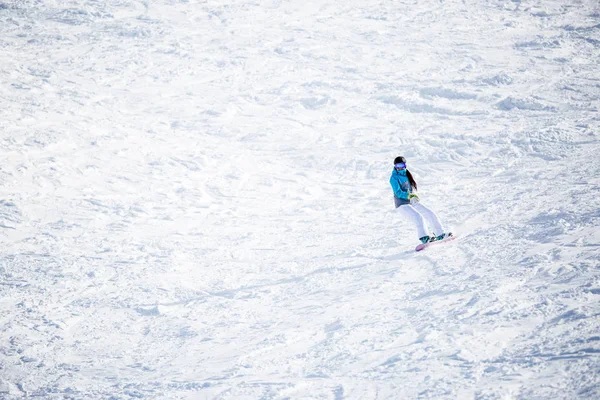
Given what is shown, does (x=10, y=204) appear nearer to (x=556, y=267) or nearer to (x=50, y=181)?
(x=50, y=181)

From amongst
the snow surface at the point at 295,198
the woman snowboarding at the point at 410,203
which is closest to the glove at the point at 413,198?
the woman snowboarding at the point at 410,203

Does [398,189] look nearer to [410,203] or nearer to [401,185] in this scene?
[401,185]

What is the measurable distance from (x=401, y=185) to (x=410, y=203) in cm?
30

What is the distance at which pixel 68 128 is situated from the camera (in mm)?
15250

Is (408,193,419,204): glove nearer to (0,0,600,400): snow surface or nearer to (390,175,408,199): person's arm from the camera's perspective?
(390,175,408,199): person's arm

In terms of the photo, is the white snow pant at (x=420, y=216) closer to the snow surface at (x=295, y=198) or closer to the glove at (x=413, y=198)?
the glove at (x=413, y=198)

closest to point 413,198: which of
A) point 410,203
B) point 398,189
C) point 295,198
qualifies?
point 410,203

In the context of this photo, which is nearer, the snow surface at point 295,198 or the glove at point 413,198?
Answer: the snow surface at point 295,198

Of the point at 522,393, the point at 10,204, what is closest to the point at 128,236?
the point at 10,204

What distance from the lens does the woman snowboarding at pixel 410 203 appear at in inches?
339

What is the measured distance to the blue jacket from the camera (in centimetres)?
860

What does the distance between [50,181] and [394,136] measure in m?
8.29

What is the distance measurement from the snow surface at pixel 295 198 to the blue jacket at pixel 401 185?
3.18 ft

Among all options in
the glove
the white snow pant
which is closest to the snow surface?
the white snow pant
